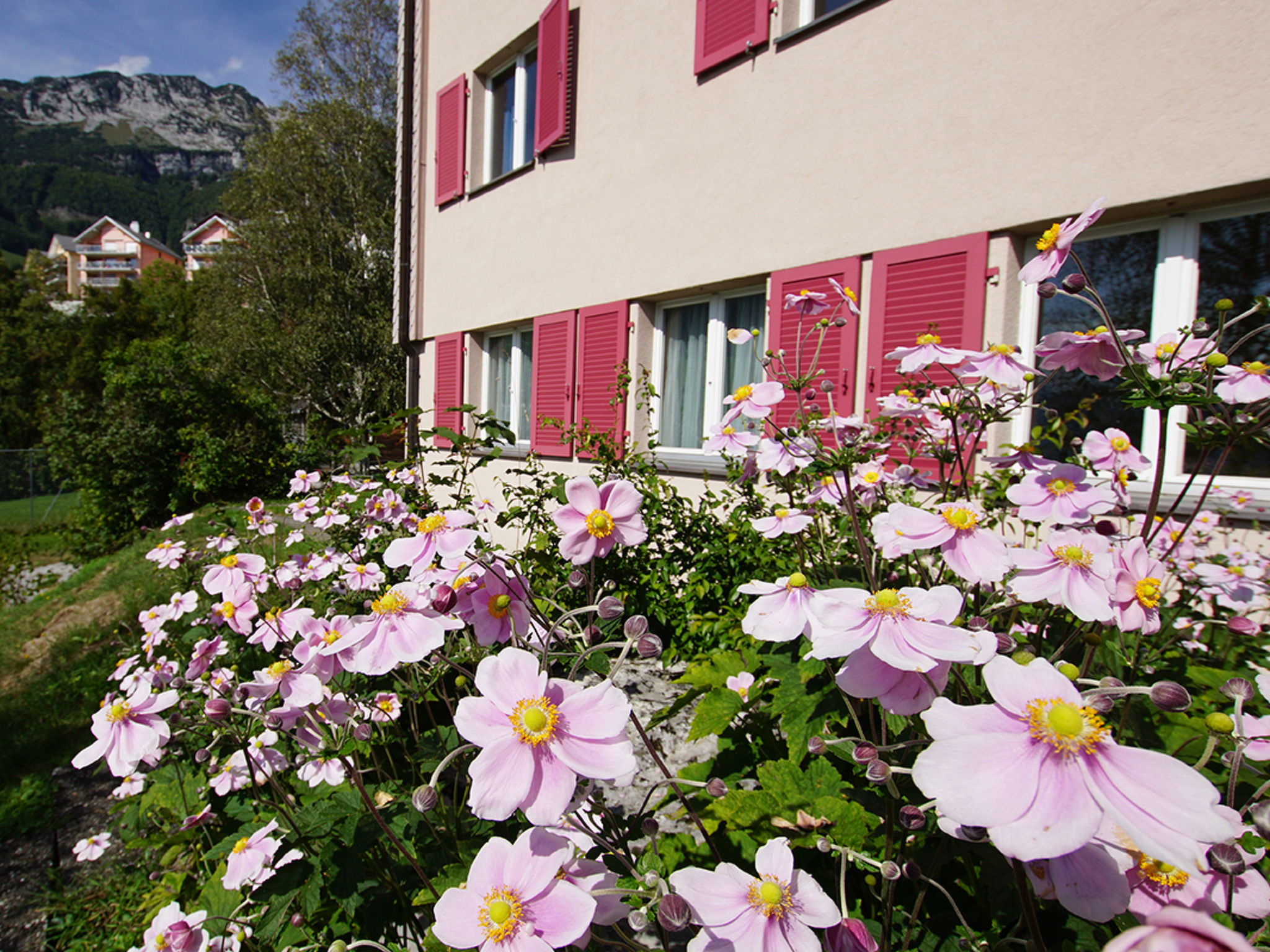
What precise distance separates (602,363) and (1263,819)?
534 centimetres

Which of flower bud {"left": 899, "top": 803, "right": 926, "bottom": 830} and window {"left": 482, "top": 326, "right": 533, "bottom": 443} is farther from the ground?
window {"left": 482, "top": 326, "right": 533, "bottom": 443}

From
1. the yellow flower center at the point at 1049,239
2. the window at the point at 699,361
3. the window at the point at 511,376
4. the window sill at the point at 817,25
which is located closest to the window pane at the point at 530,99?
the window at the point at 511,376

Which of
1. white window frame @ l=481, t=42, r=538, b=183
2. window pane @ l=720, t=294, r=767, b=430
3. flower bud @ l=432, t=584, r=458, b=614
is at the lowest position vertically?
flower bud @ l=432, t=584, r=458, b=614

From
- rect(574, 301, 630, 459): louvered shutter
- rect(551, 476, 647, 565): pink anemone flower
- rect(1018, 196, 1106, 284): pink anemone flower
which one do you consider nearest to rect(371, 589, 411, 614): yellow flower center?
rect(551, 476, 647, 565): pink anemone flower

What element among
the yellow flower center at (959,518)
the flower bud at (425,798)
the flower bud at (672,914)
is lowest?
the flower bud at (672,914)

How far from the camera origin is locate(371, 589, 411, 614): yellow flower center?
2.90ft

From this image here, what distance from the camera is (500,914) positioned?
2.01ft

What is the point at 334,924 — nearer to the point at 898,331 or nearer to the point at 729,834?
the point at 729,834

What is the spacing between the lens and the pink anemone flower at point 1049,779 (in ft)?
1.47

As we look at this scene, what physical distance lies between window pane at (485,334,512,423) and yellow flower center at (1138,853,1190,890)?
7.20 metres

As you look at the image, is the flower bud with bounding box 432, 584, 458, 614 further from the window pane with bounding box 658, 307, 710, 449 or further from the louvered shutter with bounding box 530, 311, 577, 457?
the louvered shutter with bounding box 530, 311, 577, 457

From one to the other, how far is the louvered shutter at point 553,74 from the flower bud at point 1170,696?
256 inches

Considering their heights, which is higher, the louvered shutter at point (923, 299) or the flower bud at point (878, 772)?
the louvered shutter at point (923, 299)

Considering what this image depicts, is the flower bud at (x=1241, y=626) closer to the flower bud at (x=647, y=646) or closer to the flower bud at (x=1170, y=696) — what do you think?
the flower bud at (x=1170, y=696)
